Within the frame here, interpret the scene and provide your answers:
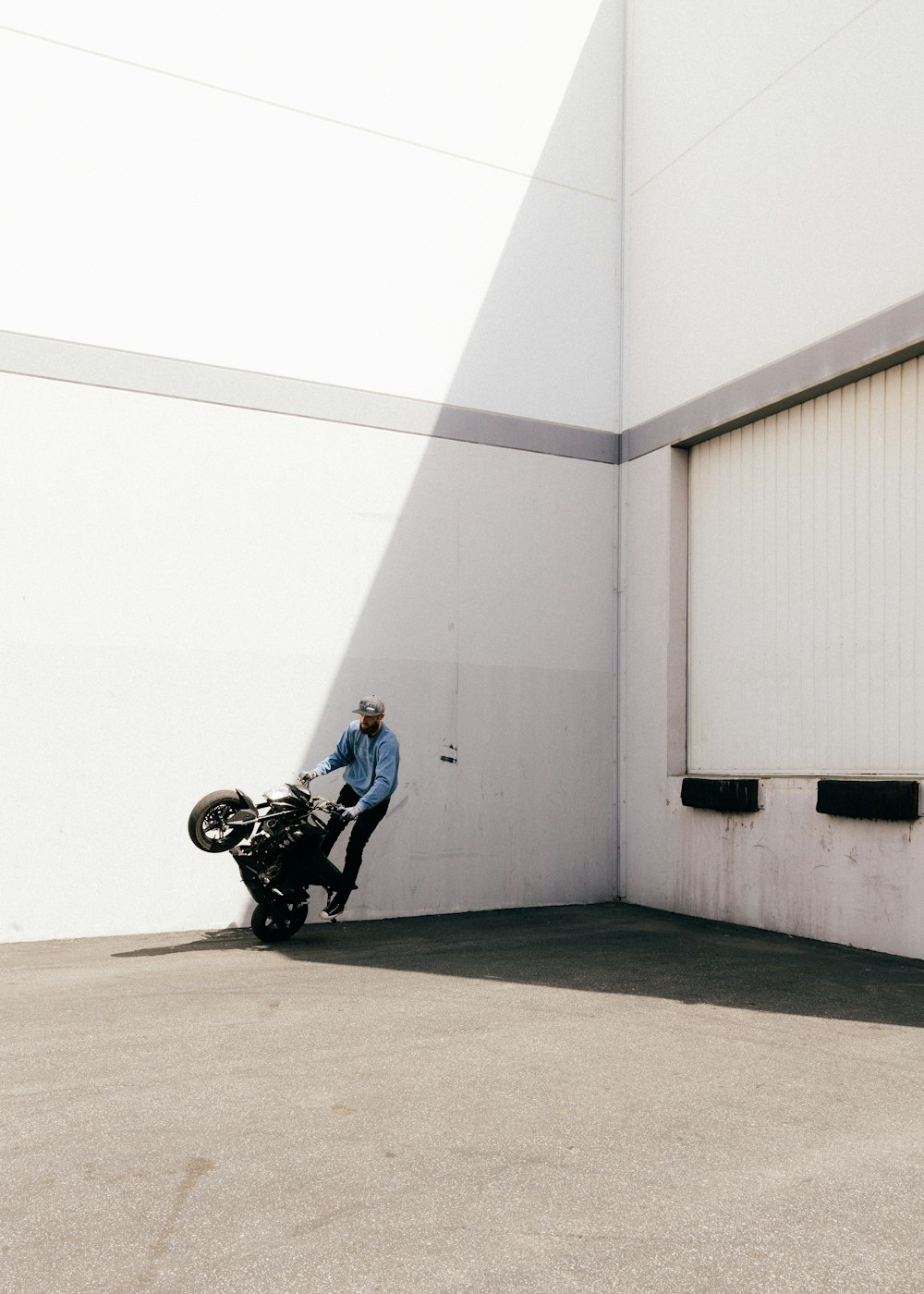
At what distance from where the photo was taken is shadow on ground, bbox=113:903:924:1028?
609 cm

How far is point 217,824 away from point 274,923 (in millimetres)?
938

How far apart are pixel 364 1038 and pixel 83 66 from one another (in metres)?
7.74

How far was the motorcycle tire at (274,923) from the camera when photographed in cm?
788

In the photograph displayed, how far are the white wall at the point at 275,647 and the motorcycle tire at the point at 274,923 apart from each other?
0.70 m

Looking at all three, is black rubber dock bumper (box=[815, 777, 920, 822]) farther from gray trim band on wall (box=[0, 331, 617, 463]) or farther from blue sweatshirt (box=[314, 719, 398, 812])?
gray trim band on wall (box=[0, 331, 617, 463])

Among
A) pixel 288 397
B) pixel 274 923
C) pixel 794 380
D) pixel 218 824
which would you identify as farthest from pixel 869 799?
pixel 288 397

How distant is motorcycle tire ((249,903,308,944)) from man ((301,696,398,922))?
0.27 metres

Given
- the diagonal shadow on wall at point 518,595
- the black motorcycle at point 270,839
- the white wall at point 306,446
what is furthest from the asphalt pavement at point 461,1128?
the diagonal shadow on wall at point 518,595

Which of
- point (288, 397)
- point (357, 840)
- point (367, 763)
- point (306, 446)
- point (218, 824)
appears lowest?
point (357, 840)

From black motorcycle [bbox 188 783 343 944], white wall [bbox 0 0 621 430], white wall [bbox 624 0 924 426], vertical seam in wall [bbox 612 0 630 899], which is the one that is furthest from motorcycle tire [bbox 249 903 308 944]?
white wall [bbox 624 0 924 426]

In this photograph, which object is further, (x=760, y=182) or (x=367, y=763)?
(x=760, y=182)

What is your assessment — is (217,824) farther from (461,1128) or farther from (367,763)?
(461,1128)

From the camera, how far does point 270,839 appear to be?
7625mm

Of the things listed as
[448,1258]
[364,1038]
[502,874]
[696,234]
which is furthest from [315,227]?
[448,1258]
